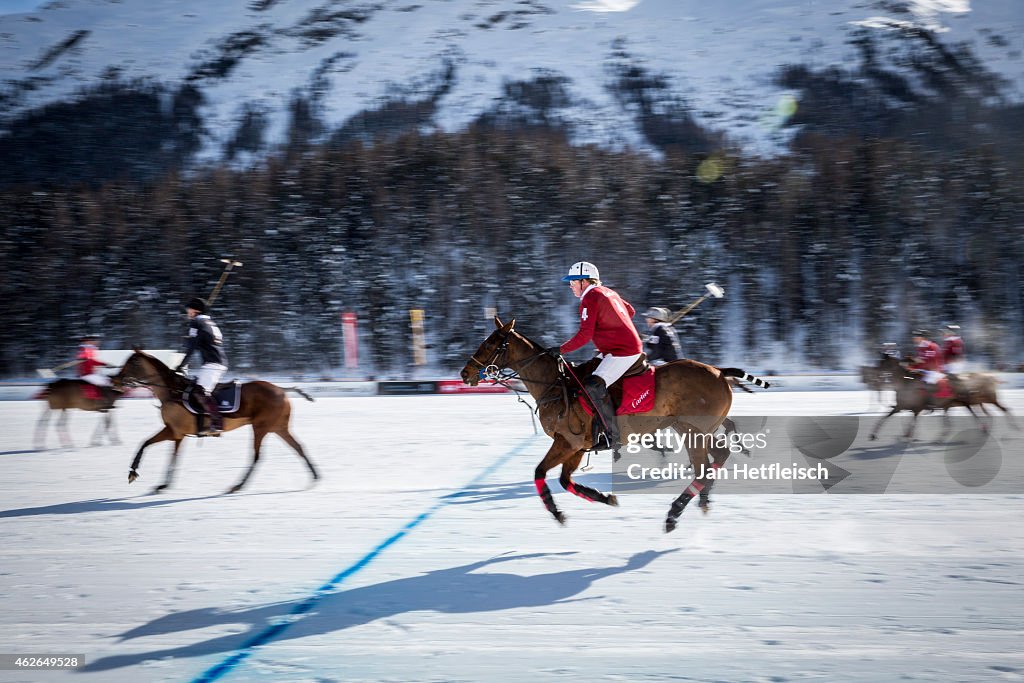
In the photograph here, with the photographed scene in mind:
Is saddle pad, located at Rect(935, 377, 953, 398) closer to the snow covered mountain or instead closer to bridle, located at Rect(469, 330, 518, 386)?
bridle, located at Rect(469, 330, 518, 386)

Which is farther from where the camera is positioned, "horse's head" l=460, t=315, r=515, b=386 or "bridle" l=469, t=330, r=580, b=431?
"horse's head" l=460, t=315, r=515, b=386

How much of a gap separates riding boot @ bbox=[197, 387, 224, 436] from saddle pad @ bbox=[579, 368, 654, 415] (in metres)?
4.18

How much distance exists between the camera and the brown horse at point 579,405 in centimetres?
620

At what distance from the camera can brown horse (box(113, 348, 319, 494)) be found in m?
8.15

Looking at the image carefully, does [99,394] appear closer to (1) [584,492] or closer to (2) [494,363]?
(2) [494,363]

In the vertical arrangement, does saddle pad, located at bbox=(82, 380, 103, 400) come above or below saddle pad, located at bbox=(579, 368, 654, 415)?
below

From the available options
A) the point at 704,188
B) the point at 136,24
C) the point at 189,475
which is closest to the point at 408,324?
the point at 704,188

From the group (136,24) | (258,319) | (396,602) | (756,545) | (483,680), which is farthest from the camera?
(136,24)

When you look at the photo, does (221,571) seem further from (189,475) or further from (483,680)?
(189,475)

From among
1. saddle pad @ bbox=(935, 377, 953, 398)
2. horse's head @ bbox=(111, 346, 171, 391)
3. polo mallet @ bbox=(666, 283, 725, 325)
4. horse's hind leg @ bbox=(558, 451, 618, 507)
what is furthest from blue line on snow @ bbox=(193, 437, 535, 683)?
saddle pad @ bbox=(935, 377, 953, 398)

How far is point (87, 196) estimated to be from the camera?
39594 mm

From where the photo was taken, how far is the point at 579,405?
623cm

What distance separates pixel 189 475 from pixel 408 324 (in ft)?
78.5

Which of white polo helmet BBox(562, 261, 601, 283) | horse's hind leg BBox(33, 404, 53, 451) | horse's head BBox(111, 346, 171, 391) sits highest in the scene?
white polo helmet BBox(562, 261, 601, 283)
